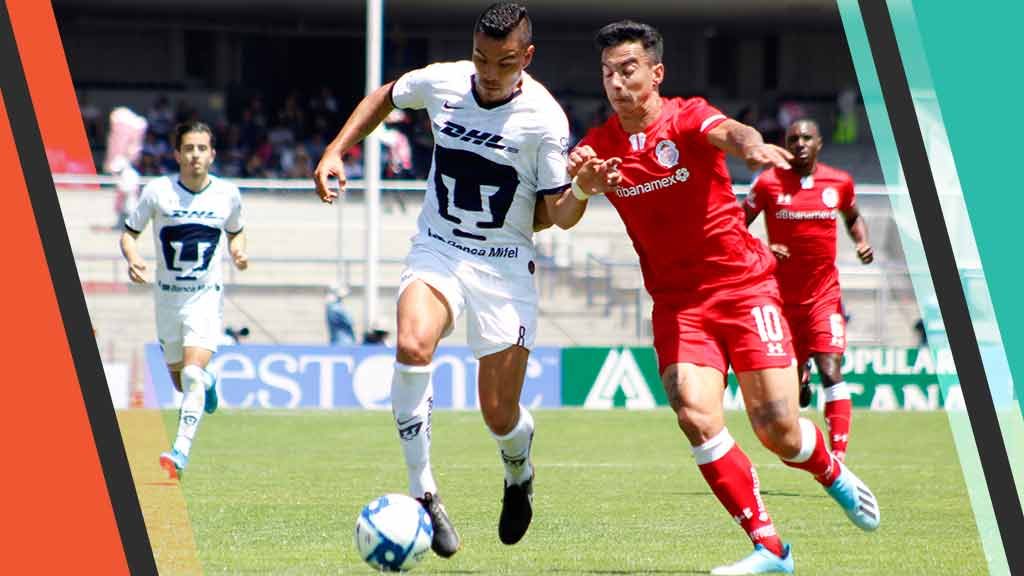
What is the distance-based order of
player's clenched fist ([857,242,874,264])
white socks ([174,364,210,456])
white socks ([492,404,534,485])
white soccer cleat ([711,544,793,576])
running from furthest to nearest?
player's clenched fist ([857,242,874,264])
white socks ([174,364,210,456])
white socks ([492,404,534,485])
white soccer cleat ([711,544,793,576])

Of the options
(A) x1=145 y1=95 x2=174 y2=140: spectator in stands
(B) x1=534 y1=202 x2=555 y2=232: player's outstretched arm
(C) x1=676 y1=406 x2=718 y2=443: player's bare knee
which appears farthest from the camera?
(A) x1=145 y1=95 x2=174 y2=140: spectator in stands

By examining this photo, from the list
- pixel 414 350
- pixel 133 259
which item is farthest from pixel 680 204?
pixel 133 259

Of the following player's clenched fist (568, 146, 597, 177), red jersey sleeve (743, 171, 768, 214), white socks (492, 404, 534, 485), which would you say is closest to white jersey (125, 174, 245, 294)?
red jersey sleeve (743, 171, 768, 214)

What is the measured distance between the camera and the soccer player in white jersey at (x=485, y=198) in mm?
7484

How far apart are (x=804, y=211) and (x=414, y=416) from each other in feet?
20.8

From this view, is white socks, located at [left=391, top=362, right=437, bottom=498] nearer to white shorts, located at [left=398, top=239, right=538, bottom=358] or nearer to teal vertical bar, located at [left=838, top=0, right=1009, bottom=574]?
white shorts, located at [left=398, top=239, right=538, bottom=358]

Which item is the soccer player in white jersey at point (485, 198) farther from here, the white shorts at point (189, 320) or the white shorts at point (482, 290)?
the white shorts at point (189, 320)

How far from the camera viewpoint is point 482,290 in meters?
7.73

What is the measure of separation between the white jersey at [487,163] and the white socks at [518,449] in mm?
894

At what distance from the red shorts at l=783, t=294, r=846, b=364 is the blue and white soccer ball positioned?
6.46 m

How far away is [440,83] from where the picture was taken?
7805 mm

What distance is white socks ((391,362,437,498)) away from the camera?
23.9 feet

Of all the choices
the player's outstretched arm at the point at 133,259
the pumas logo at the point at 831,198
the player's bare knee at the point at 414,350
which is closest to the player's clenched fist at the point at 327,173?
the player's bare knee at the point at 414,350

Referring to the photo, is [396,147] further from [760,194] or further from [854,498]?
[854,498]
